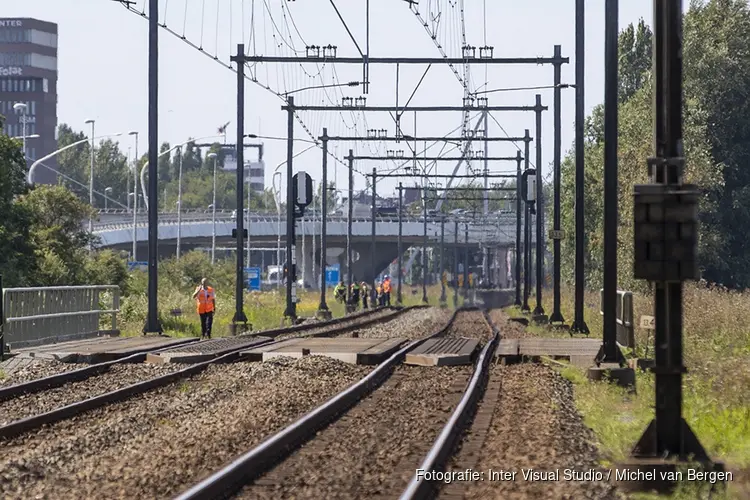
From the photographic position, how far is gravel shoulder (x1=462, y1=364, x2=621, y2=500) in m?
10.1

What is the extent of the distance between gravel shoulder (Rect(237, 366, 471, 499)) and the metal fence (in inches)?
369

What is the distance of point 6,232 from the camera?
39625mm

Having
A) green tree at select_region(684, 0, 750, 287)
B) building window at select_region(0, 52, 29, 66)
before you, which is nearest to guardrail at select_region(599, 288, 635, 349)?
green tree at select_region(684, 0, 750, 287)

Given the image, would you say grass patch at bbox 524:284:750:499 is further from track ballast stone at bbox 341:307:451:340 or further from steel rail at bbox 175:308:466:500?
track ballast stone at bbox 341:307:451:340

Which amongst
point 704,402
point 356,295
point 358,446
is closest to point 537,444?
point 358,446

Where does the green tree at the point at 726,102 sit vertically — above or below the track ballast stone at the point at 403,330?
above

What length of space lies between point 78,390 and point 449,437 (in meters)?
7.11

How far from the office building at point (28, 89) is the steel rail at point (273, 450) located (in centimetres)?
16122

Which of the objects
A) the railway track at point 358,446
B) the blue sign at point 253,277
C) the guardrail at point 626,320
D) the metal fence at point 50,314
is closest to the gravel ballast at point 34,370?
the metal fence at point 50,314

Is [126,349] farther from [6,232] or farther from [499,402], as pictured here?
[6,232]

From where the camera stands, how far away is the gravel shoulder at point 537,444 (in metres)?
10.1

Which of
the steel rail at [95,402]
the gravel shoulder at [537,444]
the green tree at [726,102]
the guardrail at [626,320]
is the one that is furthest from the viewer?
the green tree at [726,102]

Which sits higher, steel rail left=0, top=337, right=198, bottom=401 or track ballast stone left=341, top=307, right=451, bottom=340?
steel rail left=0, top=337, right=198, bottom=401

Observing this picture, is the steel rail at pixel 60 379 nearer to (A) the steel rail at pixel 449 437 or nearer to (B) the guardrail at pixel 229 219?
(A) the steel rail at pixel 449 437
